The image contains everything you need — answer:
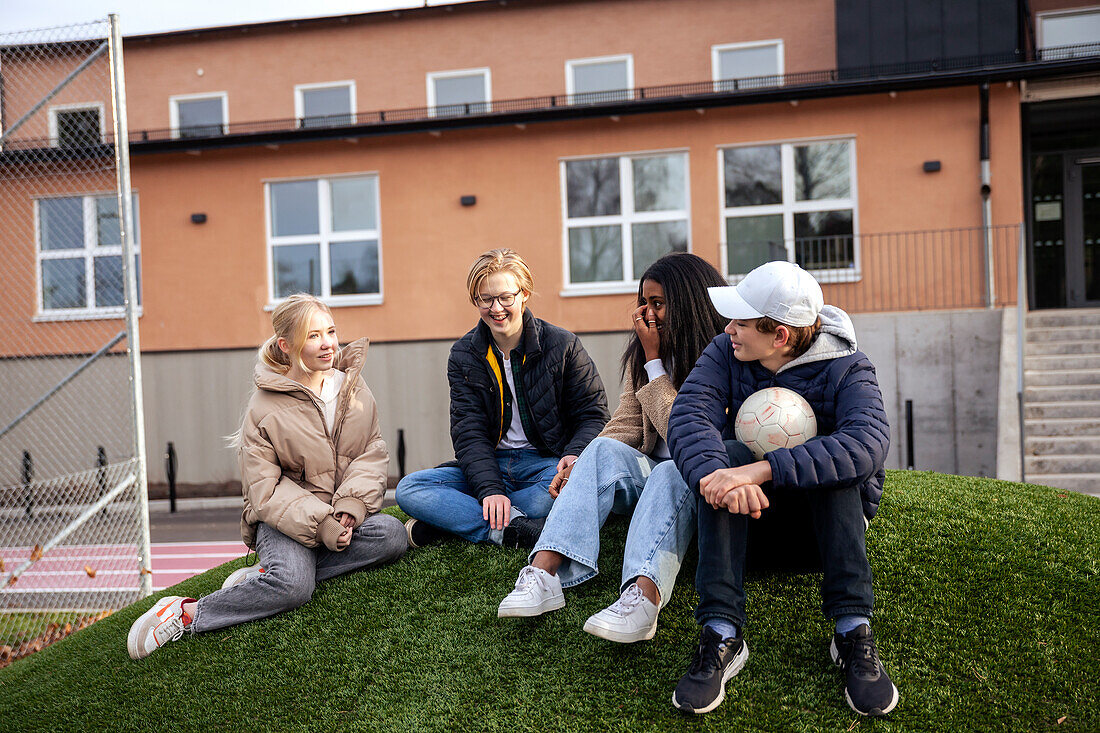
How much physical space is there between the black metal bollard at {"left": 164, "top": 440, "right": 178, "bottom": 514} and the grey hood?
13142 mm

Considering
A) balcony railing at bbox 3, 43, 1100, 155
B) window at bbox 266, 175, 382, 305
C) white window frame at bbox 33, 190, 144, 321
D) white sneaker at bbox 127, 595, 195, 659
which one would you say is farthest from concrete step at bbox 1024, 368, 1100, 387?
white window frame at bbox 33, 190, 144, 321

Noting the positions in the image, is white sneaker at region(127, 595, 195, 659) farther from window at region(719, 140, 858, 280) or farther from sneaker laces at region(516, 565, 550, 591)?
window at region(719, 140, 858, 280)

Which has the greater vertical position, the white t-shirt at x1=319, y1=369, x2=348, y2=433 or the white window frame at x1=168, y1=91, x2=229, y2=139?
the white window frame at x1=168, y1=91, x2=229, y2=139

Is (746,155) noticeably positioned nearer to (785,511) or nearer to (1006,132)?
(1006,132)

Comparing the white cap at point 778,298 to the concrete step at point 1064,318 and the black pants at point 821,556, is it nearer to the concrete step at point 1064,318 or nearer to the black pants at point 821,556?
the black pants at point 821,556

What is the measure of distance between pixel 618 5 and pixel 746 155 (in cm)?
458

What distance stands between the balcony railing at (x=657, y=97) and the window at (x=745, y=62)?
6 cm

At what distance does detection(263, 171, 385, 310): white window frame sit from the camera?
1562cm

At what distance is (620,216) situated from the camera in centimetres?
1490

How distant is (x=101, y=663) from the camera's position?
4.62 m

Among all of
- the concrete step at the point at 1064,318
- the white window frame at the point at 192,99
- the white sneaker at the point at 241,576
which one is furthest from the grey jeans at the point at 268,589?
the white window frame at the point at 192,99

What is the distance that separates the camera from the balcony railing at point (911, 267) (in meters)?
13.3

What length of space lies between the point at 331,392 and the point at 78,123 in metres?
15.3

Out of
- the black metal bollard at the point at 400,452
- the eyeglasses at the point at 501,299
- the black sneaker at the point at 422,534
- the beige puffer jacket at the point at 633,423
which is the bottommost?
the black metal bollard at the point at 400,452
